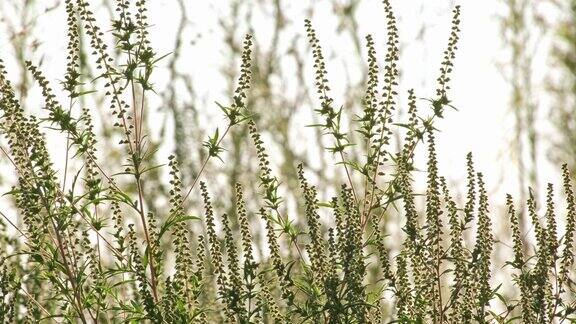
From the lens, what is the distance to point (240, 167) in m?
15.4

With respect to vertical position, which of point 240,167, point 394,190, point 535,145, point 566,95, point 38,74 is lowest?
point 394,190

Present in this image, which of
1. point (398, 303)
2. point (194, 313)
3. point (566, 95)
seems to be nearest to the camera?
point (194, 313)

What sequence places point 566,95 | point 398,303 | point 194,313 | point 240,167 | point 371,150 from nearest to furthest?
point 194,313 → point 398,303 → point 371,150 → point 240,167 → point 566,95

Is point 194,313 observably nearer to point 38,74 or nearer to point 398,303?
point 398,303

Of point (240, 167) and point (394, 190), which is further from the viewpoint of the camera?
point (240, 167)

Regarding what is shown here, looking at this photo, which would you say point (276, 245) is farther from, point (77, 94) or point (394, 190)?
point (77, 94)

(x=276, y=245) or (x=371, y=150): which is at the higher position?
(x=371, y=150)

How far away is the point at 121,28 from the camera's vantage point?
6000 millimetres

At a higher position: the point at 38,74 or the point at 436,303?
the point at 38,74

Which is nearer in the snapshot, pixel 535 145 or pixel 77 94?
pixel 77 94

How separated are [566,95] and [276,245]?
69.7 ft

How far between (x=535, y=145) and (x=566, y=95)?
4182 mm

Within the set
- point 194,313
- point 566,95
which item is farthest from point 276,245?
point 566,95

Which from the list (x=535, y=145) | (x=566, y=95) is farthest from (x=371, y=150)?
(x=566, y=95)
